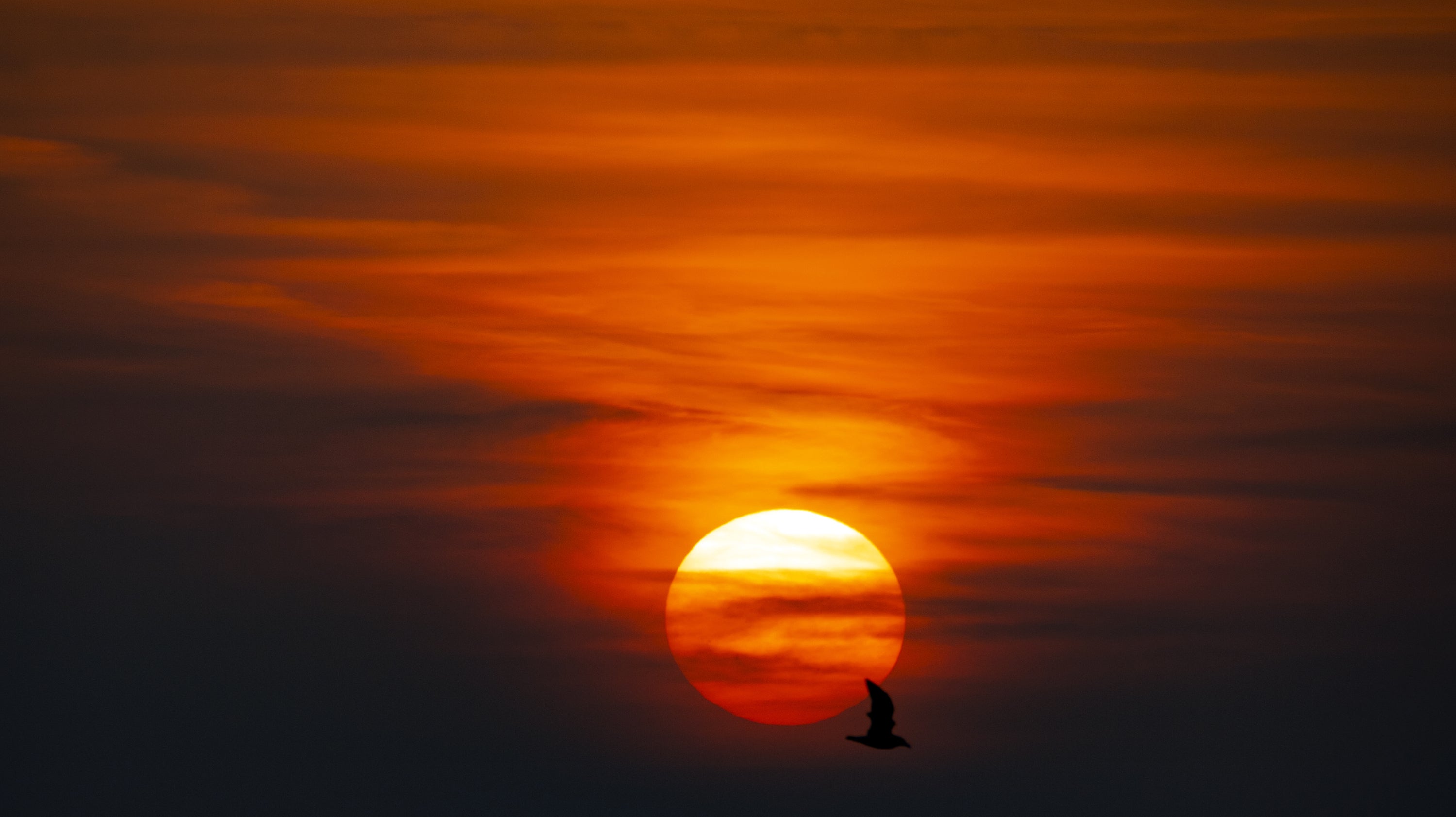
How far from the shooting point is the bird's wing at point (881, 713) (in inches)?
3120

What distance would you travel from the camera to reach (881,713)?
268 feet

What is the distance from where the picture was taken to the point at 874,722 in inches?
3226

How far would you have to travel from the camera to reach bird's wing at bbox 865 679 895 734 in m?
79.2
